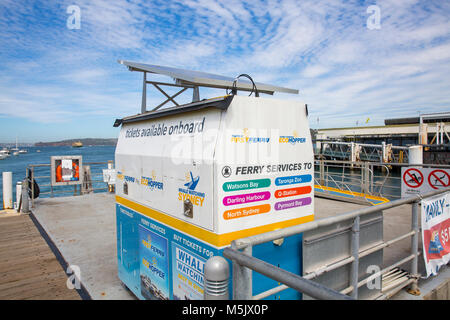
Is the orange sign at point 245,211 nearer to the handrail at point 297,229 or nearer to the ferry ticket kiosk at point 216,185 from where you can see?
the ferry ticket kiosk at point 216,185

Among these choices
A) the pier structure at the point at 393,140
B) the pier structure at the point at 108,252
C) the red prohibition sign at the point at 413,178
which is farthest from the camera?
the pier structure at the point at 393,140

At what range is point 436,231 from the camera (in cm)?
368

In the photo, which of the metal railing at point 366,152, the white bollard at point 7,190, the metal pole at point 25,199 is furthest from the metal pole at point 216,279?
the metal railing at point 366,152

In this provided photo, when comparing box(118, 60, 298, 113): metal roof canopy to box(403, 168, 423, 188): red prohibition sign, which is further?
box(403, 168, 423, 188): red prohibition sign

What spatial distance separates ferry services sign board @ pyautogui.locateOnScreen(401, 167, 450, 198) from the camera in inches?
276

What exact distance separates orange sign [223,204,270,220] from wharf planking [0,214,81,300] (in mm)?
2885

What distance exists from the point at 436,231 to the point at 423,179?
15.0 feet

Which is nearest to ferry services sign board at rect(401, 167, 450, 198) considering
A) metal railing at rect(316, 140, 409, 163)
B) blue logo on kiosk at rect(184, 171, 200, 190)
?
blue logo on kiosk at rect(184, 171, 200, 190)

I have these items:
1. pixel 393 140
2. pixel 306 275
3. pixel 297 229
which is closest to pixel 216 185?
pixel 297 229

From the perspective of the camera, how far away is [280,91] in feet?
13.0

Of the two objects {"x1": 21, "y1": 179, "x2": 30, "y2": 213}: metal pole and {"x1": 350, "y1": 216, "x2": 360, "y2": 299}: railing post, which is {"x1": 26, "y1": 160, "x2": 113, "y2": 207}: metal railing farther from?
{"x1": 350, "y1": 216, "x2": 360, "y2": 299}: railing post

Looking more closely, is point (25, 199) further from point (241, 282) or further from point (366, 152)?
point (366, 152)

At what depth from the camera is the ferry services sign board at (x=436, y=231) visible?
349cm

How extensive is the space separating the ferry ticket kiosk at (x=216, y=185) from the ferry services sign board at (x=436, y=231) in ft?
5.34
